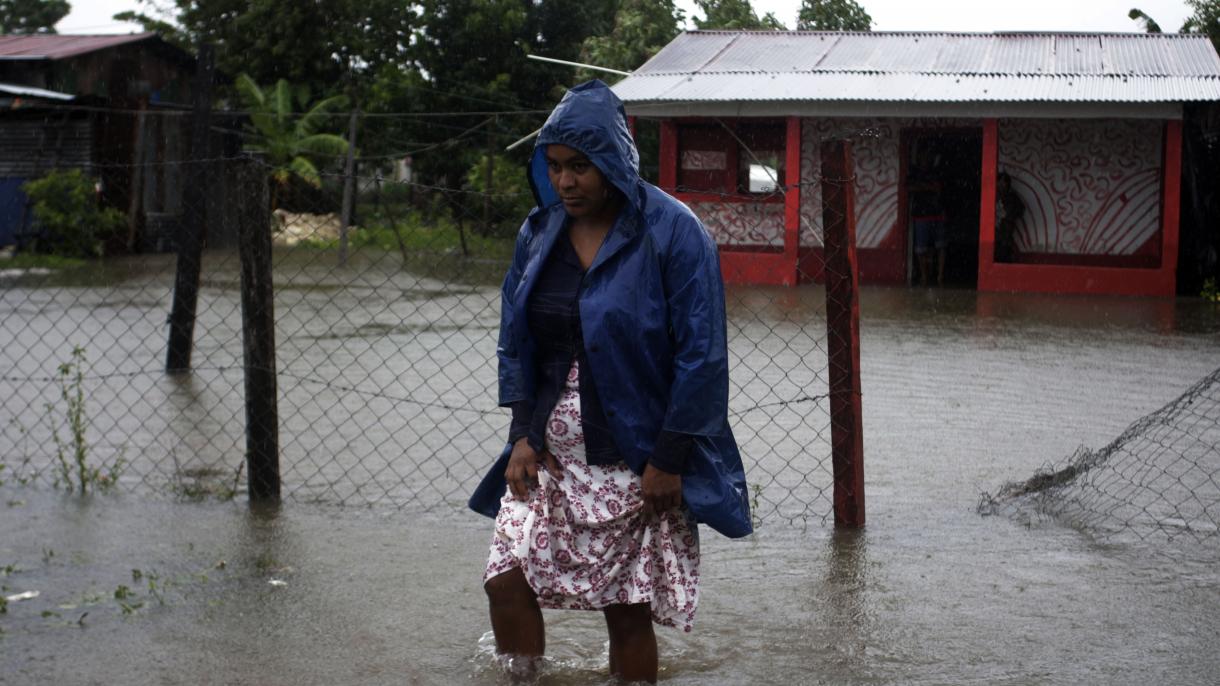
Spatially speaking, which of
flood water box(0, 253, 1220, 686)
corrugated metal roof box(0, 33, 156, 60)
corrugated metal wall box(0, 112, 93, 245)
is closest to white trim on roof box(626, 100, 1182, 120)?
corrugated metal wall box(0, 112, 93, 245)

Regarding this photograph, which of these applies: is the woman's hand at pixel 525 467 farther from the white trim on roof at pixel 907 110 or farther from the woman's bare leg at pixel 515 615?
the white trim on roof at pixel 907 110

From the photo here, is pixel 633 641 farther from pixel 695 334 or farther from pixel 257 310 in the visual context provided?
pixel 257 310

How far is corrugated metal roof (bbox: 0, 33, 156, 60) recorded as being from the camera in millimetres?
25109

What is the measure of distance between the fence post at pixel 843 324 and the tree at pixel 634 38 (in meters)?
19.3

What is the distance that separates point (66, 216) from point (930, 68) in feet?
42.6

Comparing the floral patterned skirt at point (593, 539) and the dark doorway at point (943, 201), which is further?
the dark doorway at point (943, 201)

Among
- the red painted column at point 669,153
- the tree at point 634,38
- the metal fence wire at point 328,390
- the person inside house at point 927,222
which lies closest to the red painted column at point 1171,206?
the person inside house at point 927,222

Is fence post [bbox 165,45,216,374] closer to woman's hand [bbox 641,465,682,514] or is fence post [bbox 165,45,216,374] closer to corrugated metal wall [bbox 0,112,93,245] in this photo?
woman's hand [bbox 641,465,682,514]

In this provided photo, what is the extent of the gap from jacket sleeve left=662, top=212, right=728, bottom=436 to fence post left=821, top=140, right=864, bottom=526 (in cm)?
187

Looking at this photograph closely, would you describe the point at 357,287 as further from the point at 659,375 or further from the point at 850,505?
the point at 659,375

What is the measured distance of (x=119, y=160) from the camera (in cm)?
2430

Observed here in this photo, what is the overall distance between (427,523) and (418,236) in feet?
56.5

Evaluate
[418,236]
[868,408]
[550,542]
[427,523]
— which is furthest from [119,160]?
[550,542]

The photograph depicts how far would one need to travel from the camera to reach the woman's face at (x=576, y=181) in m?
3.14
